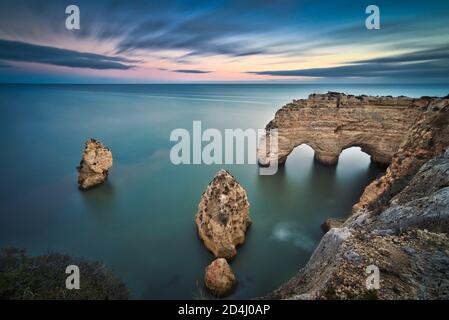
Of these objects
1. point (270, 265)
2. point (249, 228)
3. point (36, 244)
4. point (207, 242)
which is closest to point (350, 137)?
point (249, 228)

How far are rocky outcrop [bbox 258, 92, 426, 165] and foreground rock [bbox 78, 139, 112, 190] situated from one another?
46.8 feet

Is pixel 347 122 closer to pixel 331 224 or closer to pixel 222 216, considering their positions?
pixel 331 224

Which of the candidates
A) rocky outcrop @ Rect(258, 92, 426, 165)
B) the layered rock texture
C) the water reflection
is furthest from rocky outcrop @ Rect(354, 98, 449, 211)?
the water reflection

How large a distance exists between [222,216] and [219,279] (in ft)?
9.35

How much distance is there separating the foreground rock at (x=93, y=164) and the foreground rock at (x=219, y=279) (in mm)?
13660

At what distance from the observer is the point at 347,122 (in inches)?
891

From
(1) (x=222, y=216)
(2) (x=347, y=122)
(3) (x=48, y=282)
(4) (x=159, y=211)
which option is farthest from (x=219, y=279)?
(2) (x=347, y=122)

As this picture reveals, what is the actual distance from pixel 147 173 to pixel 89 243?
1082 cm

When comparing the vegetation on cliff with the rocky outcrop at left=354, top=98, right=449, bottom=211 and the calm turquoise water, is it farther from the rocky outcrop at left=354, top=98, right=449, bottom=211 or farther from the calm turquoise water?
the rocky outcrop at left=354, top=98, right=449, bottom=211

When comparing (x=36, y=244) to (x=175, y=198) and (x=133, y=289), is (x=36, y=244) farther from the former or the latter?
(x=175, y=198)

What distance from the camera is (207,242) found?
517 inches

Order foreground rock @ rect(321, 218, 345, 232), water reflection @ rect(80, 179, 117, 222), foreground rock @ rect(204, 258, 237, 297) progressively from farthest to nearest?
water reflection @ rect(80, 179, 117, 222) → foreground rock @ rect(321, 218, 345, 232) → foreground rock @ rect(204, 258, 237, 297)

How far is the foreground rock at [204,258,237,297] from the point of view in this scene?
1085 centimetres

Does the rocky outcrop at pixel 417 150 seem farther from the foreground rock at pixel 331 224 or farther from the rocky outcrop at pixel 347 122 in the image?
the rocky outcrop at pixel 347 122
